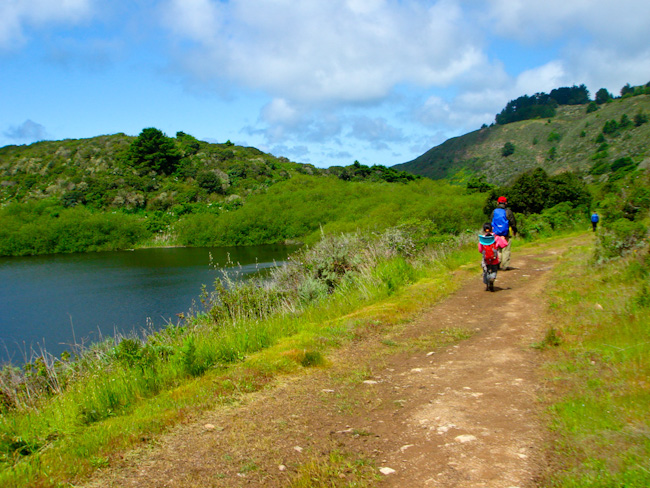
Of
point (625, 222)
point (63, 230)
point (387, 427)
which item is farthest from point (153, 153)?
point (387, 427)

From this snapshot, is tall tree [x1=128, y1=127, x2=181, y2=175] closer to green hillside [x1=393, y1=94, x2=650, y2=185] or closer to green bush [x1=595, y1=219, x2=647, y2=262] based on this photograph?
green hillside [x1=393, y1=94, x2=650, y2=185]

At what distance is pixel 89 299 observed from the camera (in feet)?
85.0

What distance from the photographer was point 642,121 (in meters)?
71.9

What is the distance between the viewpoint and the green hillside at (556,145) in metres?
66.6

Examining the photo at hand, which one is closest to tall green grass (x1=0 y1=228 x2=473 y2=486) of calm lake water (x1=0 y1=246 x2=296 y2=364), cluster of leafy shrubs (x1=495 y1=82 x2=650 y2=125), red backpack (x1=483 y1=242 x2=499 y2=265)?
red backpack (x1=483 y1=242 x2=499 y2=265)

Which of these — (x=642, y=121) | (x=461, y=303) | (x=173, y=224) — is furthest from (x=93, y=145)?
Answer: (x=461, y=303)

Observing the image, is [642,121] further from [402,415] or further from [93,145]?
[93,145]

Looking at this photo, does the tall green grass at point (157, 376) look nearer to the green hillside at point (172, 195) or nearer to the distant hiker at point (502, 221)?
the distant hiker at point (502, 221)

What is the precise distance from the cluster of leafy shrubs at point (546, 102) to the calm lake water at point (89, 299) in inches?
4044

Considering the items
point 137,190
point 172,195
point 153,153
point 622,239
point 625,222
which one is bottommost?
point 622,239

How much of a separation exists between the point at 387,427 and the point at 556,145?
9089cm

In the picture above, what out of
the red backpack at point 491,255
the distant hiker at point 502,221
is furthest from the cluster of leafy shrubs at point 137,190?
the red backpack at point 491,255

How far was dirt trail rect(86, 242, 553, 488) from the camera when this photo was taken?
3.59 m

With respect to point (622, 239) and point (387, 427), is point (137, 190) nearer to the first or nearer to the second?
point (622, 239)
